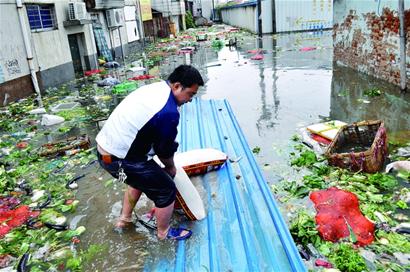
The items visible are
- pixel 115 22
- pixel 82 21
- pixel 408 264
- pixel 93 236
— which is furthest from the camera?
pixel 115 22

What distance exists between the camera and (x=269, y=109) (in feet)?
25.6

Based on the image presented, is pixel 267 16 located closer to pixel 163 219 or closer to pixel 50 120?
pixel 50 120

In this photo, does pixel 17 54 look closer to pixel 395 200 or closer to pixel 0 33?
pixel 0 33

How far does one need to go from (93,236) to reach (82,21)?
1224 centimetres

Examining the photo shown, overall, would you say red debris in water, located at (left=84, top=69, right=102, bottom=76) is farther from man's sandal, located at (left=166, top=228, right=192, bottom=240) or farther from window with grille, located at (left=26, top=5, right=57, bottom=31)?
man's sandal, located at (left=166, top=228, right=192, bottom=240)

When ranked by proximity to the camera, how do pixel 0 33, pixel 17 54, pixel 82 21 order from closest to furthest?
pixel 0 33 → pixel 17 54 → pixel 82 21

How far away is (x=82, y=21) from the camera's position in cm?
1374

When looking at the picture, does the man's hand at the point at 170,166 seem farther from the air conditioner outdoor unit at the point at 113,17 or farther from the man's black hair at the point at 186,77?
the air conditioner outdoor unit at the point at 113,17

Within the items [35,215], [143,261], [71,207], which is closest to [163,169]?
[143,261]

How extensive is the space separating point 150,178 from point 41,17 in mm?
11636

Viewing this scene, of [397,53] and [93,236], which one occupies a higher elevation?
[397,53]

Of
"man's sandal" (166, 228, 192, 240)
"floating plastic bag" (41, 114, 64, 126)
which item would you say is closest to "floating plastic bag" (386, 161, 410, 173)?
"man's sandal" (166, 228, 192, 240)

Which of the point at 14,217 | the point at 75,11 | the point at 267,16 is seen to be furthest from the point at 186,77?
the point at 267,16

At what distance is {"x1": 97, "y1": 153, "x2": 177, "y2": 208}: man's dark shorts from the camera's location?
284 cm
